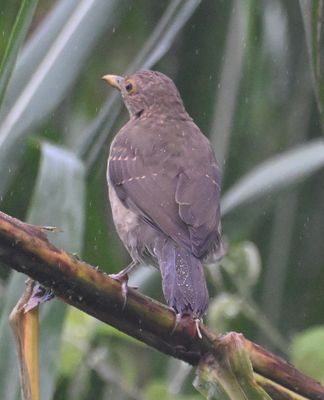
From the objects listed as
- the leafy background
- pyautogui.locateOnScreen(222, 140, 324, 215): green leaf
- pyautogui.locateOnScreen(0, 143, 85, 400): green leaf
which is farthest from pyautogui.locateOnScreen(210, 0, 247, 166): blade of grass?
pyautogui.locateOnScreen(0, 143, 85, 400): green leaf

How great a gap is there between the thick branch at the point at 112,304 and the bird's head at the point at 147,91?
1502 millimetres

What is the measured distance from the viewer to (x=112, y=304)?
1.56m

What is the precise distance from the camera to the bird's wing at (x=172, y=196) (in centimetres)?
227

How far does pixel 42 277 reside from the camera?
1497 mm

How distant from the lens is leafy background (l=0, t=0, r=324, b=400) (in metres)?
2.46

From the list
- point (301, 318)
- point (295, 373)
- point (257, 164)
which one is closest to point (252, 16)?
point (257, 164)

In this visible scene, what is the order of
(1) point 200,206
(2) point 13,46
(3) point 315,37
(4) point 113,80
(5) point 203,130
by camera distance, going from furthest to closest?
1. (5) point 203,130
2. (4) point 113,80
3. (1) point 200,206
4. (2) point 13,46
5. (3) point 315,37

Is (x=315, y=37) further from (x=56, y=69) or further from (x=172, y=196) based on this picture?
(x=56, y=69)

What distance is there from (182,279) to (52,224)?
391 mm

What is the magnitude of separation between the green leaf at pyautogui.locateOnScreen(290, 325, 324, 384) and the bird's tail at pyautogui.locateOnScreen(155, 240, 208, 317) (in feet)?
1.26

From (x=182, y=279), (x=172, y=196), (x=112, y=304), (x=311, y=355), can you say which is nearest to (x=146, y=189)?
(x=172, y=196)

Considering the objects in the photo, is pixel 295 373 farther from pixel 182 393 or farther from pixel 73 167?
pixel 182 393

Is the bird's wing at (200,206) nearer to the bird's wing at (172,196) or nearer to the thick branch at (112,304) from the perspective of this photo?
the bird's wing at (172,196)

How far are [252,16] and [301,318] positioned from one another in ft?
3.18
